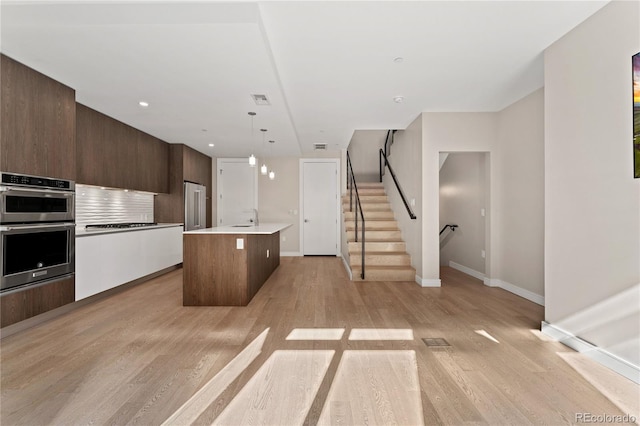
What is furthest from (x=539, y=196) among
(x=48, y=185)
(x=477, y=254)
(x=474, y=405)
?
(x=48, y=185)

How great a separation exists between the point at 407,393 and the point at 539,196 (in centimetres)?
327

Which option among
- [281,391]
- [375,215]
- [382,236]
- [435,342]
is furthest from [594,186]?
[375,215]

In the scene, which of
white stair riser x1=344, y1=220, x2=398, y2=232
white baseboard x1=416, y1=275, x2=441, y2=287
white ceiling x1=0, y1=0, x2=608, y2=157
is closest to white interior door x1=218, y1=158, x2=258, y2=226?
white stair riser x1=344, y1=220, x2=398, y2=232

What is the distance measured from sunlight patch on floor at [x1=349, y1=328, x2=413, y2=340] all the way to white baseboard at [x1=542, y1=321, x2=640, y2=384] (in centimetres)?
126

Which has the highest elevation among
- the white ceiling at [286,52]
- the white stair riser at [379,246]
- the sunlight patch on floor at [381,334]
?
the white ceiling at [286,52]

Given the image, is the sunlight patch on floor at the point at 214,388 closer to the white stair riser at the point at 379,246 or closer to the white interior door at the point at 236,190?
the white stair riser at the point at 379,246

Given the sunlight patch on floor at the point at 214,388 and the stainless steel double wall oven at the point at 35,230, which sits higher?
the stainless steel double wall oven at the point at 35,230

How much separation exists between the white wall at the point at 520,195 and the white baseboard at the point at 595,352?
126cm

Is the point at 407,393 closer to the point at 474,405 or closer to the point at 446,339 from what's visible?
the point at 474,405

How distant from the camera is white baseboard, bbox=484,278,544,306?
3.88 meters

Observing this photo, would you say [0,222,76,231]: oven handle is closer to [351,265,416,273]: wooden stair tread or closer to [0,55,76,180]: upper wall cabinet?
[0,55,76,180]: upper wall cabinet

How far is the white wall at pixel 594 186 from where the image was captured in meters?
2.15

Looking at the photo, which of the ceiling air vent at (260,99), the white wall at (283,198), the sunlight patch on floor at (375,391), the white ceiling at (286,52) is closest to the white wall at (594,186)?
the white ceiling at (286,52)

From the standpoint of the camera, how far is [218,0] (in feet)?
7.30
